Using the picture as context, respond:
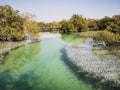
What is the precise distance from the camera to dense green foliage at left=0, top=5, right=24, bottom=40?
161 feet

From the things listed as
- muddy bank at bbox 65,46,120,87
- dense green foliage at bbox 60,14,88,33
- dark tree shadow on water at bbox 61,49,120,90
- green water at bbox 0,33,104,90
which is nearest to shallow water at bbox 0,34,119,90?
green water at bbox 0,33,104,90

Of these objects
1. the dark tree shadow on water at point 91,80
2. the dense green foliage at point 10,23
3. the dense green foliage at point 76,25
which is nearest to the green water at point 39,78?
the dark tree shadow on water at point 91,80

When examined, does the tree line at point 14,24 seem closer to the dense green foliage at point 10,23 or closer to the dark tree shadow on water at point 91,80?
the dense green foliage at point 10,23

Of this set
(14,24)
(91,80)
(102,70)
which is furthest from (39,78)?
(14,24)

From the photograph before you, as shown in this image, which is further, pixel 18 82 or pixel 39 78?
pixel 39 78

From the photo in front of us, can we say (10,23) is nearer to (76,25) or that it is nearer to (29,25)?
(29,25)

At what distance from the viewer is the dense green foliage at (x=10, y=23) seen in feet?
161

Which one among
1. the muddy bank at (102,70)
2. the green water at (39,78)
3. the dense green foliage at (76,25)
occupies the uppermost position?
the dense green foliage at (76,25)

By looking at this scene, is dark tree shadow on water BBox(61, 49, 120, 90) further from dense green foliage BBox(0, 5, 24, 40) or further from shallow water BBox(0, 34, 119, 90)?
dense green foliage BBox(0, 5, 24, 40)

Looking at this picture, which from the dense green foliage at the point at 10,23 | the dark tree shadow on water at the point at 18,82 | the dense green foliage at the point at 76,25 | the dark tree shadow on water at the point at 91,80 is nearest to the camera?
the dark tree shadow on water at the point at 91,80

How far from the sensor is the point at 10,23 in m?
53.2

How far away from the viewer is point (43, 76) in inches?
768

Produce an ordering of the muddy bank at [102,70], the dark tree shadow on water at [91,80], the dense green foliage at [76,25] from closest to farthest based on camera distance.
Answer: the dark tree shadow on water at [91,80], the muddy bank at [102,70], the dense green foliage at [76,25]

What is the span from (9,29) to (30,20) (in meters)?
9.06
